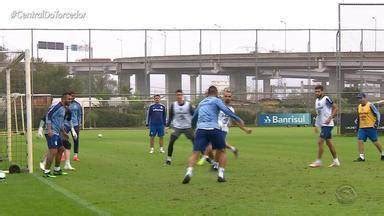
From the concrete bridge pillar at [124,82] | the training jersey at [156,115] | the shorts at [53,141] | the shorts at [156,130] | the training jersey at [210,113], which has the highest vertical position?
the concrete bridge pillar at [124,82]

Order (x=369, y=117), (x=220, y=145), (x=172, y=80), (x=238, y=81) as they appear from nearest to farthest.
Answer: (x=220, y=145) < (x=369, y=117) < (x=238, y=81) < (x=172, y=80)

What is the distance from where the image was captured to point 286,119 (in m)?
53.6

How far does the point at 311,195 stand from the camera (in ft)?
36.5

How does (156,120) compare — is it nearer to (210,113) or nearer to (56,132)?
(56,132)

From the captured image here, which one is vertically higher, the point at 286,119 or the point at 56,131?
the point at 56,131

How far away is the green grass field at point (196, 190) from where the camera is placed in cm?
987

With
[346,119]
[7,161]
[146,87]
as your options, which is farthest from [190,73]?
[7,161]

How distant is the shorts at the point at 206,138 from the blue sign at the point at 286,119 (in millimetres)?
40252

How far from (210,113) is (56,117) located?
3.81 metres

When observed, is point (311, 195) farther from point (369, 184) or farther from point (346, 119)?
point (346, 119)

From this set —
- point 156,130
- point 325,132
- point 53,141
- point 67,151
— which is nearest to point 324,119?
point 325,132

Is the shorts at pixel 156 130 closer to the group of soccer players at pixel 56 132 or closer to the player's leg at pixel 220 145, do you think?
the group of soccer players at pixel 56 132

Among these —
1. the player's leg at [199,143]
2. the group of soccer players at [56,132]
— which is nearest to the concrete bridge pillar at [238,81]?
the group of soccer players at [56,132]

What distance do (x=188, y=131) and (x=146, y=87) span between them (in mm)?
42922
